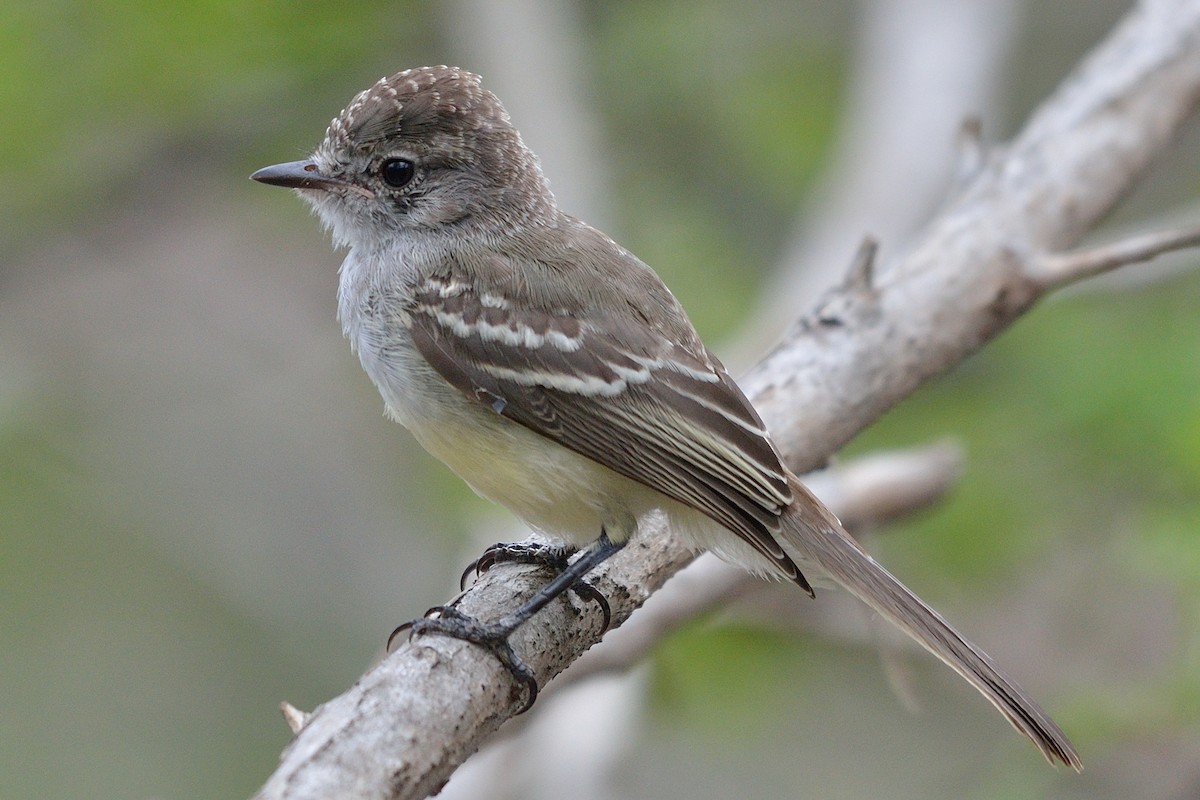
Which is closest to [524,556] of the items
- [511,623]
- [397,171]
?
[511,623]

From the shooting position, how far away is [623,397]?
382 cm

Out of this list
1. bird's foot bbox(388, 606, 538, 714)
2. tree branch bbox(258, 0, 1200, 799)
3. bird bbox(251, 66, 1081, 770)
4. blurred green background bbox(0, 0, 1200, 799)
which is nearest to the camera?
tree branch bbox(258, 0, 1200, 799)

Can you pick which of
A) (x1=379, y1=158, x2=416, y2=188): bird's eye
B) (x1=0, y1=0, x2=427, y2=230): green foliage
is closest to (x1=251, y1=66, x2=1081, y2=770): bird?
(x1=379, y1=158, x2=416, y2=188): bird's eye

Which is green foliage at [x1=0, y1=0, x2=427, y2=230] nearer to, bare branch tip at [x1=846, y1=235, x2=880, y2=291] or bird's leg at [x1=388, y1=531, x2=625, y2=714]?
bare branch tip at [x1=846, y1=235, x2=880, y2=291]

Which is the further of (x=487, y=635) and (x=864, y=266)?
(x=864, y=266)

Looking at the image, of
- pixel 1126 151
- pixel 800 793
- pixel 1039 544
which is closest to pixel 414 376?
pixel 1126 151

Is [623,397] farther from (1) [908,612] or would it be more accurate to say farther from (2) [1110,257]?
(2) [1110,257]

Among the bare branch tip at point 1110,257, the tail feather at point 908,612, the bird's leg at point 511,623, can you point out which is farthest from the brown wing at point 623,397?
the bare branch tip at point 1110,257

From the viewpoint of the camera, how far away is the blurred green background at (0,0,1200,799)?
5926 mm

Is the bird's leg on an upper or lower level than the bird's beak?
lower

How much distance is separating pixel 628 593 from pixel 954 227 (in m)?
1.95

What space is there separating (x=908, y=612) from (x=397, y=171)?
81.4 inches

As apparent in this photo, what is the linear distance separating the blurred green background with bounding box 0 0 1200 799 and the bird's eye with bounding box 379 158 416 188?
1.54m

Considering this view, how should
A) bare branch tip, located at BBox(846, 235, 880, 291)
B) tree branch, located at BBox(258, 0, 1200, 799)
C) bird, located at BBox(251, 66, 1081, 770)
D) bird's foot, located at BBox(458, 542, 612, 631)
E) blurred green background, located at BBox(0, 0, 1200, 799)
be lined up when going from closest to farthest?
1. tree branch, located at BBox(258, 0, 1200, 799)
2. bird, located at BBox(251, 66, 1081, 770)
3. bird's foot, located at BBox(458, 542, 612, 631)
4. bare branch tip, located at BBox(846, 235, 880, 291)
5. blurred green background, located at BBox(0, 0, 1200, 799)
